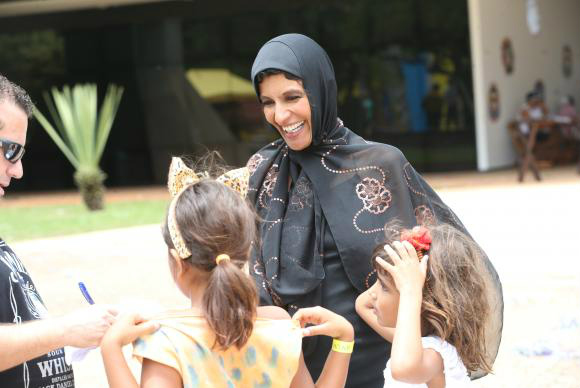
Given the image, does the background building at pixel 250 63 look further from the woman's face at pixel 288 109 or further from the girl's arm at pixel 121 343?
the girl's arm at pixel 121 343

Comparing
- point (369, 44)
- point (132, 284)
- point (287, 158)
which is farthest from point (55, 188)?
point (287, 158)

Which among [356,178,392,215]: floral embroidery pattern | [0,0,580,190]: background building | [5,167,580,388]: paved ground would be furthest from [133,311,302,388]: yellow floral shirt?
[0,0,580,190]: background building

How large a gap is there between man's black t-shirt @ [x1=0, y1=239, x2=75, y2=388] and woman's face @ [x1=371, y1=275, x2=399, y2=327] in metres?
0.75

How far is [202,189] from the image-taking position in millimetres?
2049

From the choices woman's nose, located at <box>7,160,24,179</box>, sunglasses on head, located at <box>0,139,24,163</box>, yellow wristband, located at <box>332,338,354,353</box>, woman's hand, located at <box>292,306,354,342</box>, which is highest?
sunglasses on head, located at <box>0,139,24,163</box>

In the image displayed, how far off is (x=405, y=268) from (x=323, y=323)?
0.25m

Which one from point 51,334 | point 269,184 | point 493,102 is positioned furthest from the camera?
point 493,102

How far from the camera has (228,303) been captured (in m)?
1.96

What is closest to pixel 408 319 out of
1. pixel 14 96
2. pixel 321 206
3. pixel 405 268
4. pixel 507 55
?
pixel 405 268

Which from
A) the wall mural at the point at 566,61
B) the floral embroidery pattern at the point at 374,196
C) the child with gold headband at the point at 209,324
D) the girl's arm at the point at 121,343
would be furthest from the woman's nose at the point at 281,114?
the wall mural at the point at 566,61

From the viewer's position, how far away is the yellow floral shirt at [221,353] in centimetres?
195

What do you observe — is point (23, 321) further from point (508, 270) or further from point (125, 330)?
point (508, 270)

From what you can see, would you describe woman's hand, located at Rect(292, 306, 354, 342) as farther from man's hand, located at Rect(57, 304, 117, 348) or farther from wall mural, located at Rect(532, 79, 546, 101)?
wall mural, located at Rect(532, 79, 546, 101)

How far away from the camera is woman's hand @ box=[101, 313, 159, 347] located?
75.3 inches
